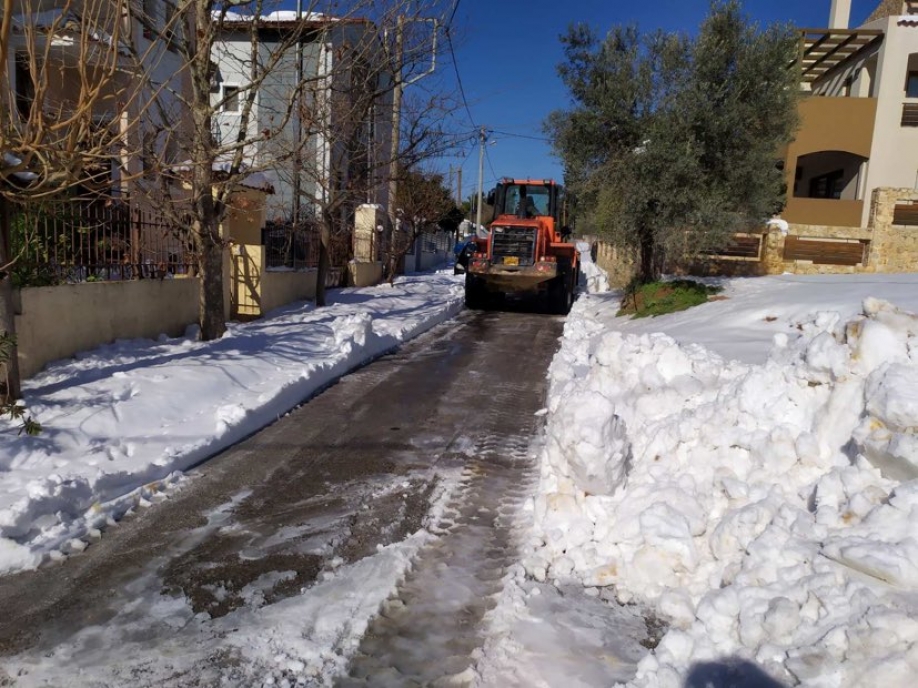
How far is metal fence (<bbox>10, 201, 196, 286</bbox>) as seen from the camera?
24.5ft

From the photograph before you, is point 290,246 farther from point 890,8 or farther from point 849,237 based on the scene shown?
point 890,8

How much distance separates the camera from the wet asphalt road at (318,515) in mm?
3686

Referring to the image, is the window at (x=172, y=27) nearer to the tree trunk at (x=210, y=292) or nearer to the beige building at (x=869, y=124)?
the tree trunk at (x=210, y=292)

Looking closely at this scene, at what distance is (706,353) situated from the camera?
20.5 feet

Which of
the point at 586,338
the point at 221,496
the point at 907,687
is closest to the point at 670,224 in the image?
the point at 586,338

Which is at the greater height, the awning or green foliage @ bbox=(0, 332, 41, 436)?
the awning

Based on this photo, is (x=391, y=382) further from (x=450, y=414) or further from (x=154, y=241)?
(x=154, y=241)

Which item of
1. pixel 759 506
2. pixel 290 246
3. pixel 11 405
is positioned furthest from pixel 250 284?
pixel 759 506

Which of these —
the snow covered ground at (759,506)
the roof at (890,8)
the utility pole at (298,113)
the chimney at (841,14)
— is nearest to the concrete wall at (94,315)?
the utility pole at (298,113)

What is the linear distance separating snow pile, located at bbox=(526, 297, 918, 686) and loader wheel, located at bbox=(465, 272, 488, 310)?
12.0 metres

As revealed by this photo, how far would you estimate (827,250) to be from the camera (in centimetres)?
1727

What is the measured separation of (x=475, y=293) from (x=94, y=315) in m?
10.6

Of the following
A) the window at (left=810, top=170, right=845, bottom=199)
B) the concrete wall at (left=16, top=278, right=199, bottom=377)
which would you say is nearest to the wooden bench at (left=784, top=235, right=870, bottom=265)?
the window at (left=810, top=170, right=845, bottom=199)

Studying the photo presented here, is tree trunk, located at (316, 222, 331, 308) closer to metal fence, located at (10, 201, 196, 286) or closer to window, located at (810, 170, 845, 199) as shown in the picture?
metal fence, located at (10, 201, 196, 286)
